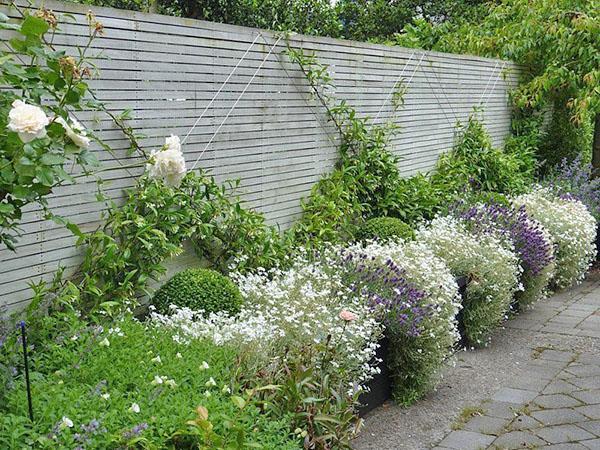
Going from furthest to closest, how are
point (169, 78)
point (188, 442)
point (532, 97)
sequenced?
point (532, 97) → point (169, 78) → point (188, 442)

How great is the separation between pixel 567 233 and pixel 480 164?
194 cm

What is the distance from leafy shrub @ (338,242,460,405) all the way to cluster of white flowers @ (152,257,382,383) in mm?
174

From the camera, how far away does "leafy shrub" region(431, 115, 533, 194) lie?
8.35m

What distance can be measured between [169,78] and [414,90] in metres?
3.71

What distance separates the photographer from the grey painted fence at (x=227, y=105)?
13.0 feet

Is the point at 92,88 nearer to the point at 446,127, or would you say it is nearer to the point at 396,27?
the point at 446,127

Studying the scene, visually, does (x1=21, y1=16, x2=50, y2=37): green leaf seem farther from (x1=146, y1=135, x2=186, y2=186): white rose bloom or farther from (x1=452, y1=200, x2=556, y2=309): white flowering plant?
(x1=452, y1=200, x2=556, y2=309): white flowering plant

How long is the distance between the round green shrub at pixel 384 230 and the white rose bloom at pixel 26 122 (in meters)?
3.93

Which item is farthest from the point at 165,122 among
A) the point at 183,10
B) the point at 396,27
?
the point at 396,27

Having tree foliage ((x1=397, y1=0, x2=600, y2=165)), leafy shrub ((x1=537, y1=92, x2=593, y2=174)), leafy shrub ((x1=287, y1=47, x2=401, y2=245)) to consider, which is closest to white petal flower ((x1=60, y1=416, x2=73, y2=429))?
leafy shrub ((x1=287, y1=47, x2=401, y2=245))

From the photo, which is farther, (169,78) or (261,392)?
(169,78)

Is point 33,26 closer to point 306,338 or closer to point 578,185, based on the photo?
point 306,338

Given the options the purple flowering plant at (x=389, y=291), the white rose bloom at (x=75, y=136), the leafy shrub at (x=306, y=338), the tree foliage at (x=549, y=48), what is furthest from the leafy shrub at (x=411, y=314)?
the tree foliage at (x=549, y=48)

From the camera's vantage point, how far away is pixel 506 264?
5.66 meters
